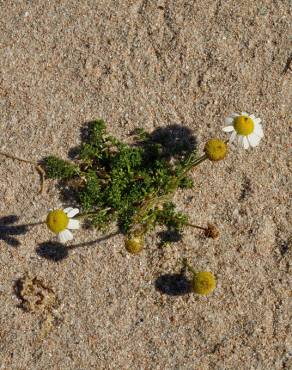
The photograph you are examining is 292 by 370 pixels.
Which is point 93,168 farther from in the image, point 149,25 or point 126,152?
point 149,25

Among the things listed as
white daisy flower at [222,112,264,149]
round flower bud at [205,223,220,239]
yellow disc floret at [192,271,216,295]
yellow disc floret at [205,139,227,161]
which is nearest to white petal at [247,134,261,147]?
white daisy flower at [222,112,264,149]

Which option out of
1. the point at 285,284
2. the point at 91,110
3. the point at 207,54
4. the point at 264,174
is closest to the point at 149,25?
the point at 207,54

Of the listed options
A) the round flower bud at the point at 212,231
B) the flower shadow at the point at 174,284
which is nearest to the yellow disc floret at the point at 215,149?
the round flower bud at the point at 212,231

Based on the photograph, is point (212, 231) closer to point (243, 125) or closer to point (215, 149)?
point (215, 149)

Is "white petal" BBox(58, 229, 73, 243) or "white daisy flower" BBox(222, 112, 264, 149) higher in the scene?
"white daisy flower" BBox(222, 112, 264, 149)

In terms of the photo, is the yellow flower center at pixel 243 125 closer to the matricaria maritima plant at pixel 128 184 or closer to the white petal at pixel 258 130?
the white petal at pixel 258 130

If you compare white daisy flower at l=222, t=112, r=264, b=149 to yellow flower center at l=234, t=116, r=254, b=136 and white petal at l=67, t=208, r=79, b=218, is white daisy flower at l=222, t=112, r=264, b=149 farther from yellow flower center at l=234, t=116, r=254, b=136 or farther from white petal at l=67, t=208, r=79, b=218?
white petal at l=67, t=208, r=79, b=218
